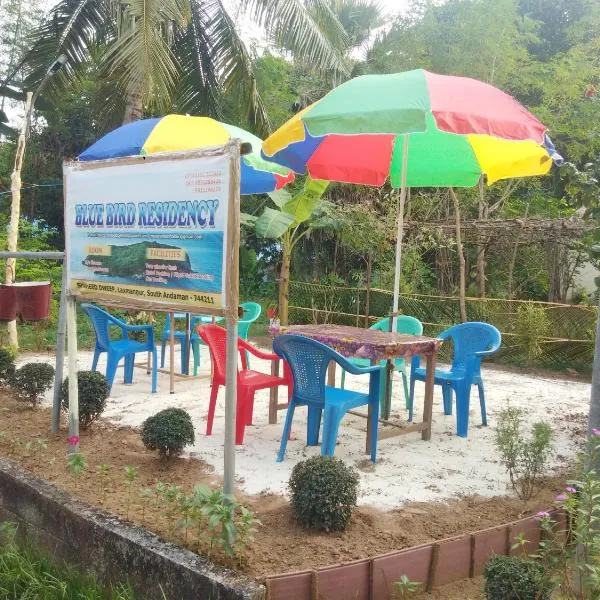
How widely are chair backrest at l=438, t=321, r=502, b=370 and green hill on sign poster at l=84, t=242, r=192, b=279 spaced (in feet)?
10.3

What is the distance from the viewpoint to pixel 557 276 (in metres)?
11.0

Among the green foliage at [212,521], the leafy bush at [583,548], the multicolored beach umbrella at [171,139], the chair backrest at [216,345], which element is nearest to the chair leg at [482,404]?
the chair backrest at [216,345]

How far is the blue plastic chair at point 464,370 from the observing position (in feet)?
17.2

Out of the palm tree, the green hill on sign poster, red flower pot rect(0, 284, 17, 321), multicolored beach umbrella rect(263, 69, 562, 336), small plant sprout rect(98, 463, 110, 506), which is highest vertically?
the palm tree

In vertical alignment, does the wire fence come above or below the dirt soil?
above

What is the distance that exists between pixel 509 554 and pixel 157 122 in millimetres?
4879

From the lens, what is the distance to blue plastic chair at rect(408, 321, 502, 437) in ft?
17.2

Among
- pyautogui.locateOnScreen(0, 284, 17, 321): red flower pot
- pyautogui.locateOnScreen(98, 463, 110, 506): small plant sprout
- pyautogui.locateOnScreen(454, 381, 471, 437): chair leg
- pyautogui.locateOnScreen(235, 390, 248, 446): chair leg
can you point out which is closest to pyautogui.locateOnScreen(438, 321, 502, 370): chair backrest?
pyautogui.locateOnScreen(454, 381, 471, 437): chair leg

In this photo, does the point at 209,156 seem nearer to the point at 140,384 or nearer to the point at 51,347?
the point at 140,384

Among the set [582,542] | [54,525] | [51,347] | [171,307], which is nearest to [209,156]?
[171,307]

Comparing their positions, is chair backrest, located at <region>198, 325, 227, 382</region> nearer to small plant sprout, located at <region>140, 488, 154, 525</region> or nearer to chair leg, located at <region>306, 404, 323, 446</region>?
chair leg, located at <region>306, 404, 323, 446</region>

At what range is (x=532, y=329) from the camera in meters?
8.55

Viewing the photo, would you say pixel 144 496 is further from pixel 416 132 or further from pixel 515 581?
pixel 416 132

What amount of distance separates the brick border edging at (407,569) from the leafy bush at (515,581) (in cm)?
31
